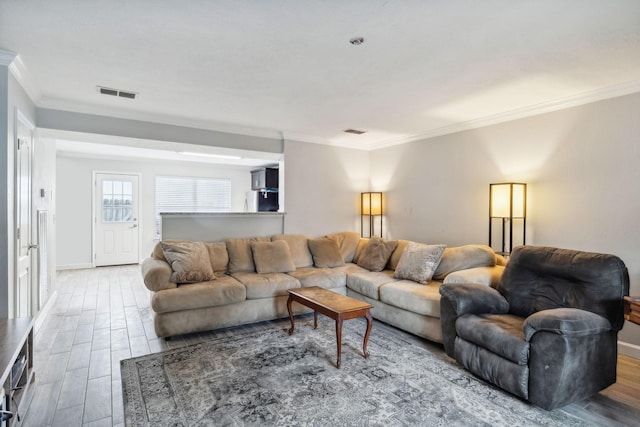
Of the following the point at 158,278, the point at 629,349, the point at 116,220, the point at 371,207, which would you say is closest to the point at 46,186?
the point at 158,278

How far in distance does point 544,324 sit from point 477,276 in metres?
1.14

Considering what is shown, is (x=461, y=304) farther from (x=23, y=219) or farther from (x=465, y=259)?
(x=23, y=219)

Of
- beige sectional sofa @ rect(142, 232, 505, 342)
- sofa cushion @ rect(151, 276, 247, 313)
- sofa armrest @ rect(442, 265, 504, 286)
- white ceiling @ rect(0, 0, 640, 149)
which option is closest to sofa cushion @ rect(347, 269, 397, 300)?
beige sectional sofa @ rect(142, 232, 505, 342)

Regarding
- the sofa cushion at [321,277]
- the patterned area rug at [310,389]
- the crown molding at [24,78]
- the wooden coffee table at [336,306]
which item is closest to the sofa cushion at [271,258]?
the sofa cushion at [321,277]

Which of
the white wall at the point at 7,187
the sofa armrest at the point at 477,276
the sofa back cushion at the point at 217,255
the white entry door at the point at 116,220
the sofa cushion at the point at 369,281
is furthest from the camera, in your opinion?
the white entry door at the point at 116,220

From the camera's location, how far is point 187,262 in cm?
368

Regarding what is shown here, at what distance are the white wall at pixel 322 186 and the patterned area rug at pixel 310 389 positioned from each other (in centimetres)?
234

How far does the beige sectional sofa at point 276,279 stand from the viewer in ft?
11.0

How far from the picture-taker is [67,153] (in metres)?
6.70

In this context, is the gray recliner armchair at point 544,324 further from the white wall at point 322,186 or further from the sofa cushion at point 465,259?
the white wall at point 322,186

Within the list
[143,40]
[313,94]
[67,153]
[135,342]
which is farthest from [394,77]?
[67,153]

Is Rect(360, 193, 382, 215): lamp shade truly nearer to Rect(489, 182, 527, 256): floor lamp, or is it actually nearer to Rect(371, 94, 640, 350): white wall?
Rect(371, 94, 640, 350): white wall

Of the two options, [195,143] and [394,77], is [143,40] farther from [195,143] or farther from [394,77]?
[195,143]

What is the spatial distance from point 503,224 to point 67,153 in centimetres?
763
